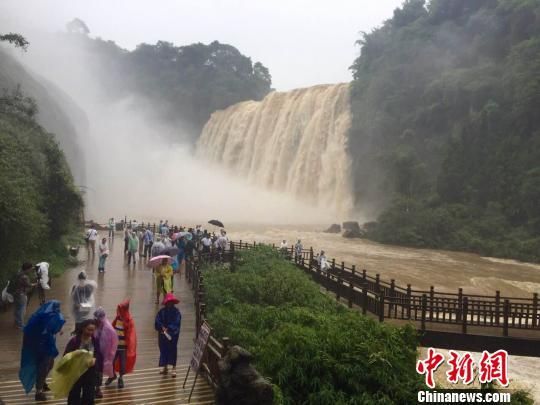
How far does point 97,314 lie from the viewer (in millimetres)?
5453

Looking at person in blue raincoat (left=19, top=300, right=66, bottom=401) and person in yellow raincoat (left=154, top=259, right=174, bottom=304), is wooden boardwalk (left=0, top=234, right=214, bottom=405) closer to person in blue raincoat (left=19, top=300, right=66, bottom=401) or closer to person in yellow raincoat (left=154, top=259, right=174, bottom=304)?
person in blue raincoat (left=19, top=300, right=66, bottom=401)

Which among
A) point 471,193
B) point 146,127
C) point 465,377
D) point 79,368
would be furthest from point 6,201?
point 146,127

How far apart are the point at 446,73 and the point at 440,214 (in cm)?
1420

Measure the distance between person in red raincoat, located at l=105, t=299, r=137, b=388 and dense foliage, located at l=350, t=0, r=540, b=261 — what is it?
27505 millimetres

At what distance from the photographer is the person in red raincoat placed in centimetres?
598

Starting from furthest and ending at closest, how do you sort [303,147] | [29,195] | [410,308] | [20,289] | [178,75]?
[178,75] → [303,147] → [29,195] → [410,308] → [20,289]

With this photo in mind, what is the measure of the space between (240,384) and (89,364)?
1578 mm

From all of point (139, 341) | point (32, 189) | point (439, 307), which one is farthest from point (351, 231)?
point (139, 341)

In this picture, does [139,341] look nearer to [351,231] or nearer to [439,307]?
[439,307]

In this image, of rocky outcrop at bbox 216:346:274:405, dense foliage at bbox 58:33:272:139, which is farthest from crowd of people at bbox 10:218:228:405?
dense foliage at bbox 58:33:272:139

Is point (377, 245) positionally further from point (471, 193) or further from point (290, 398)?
point (290, 398)

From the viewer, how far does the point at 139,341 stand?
8.31 m

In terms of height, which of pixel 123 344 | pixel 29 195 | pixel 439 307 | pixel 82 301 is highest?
pixel 29 195

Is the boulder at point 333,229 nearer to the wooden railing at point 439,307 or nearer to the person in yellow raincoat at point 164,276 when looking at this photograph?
the wooden railing at point 439,307
